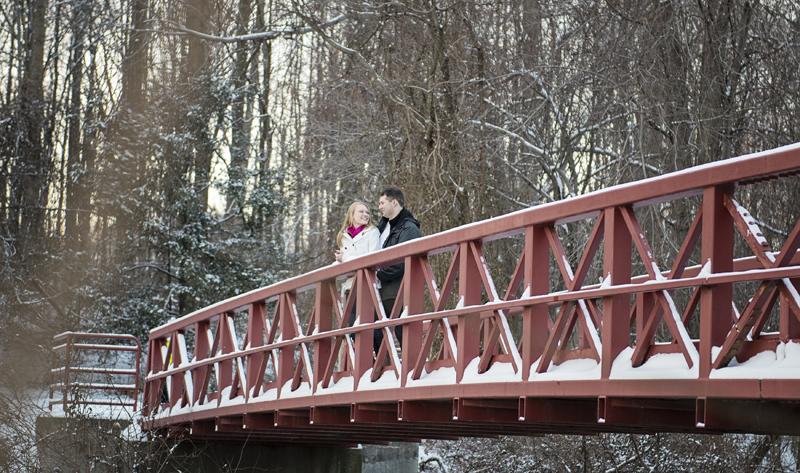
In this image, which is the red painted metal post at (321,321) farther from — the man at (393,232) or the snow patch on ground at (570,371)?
the snow patch on ground at (570,371)

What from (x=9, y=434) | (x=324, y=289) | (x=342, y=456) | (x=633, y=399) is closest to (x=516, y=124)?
(x=342, y=456)

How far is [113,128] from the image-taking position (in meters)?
21.0

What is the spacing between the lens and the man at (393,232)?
7.68 metres

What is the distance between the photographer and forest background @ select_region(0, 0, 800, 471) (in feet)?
39.3

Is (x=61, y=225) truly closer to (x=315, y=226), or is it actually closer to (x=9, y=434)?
(x=315, y=226)

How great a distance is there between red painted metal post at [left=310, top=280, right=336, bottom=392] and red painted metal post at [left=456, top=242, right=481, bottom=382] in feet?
6.72

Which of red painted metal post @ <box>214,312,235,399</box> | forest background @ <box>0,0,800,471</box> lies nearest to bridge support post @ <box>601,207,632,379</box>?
red painted metal post @ <box>214,312,235,399</box>

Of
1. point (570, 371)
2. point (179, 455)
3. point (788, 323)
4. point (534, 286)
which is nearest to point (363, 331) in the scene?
point (534, 286)

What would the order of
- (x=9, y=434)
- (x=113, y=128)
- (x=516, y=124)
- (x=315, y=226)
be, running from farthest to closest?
(x=315, y=226)
(x=113, y=128)
(x=516, y=124)
(x=9, y=434)

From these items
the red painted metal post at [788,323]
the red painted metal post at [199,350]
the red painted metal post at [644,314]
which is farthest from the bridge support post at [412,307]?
the red painted metal post at [199,350]

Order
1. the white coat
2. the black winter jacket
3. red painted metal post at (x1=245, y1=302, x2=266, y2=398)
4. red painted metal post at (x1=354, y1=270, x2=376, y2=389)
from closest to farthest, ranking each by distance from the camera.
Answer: red painted metal post at (x1=354, y1=270, x2=376, y2=389) < the black winter jacket < the white coat < red painted metal post at (x1=245, y1=302, x2=266, y2=398)

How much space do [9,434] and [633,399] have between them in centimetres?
773

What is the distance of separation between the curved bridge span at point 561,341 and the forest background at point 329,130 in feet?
13.1

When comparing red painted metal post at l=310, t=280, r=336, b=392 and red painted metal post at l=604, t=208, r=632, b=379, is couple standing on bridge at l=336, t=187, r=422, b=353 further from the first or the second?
red painted metal post at l=604, t=208, r=632, b=379
